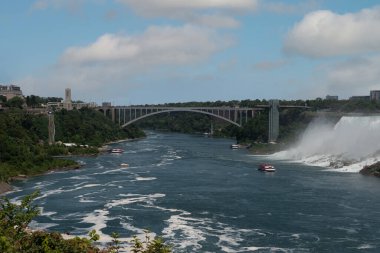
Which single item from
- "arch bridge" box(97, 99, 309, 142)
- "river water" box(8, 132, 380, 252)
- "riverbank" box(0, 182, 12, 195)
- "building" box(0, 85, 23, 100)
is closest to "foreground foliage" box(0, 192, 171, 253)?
"river water" box(8, 132, 380, 252)

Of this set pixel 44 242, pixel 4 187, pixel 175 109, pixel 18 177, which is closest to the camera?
pixel 44 242

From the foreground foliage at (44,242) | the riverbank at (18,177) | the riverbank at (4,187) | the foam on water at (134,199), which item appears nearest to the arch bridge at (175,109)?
the riverbank at (18,177)

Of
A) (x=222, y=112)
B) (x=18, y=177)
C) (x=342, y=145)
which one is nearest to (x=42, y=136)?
(x=18, y=177)

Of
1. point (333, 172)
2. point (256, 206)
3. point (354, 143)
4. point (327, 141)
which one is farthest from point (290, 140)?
point (256, 206)

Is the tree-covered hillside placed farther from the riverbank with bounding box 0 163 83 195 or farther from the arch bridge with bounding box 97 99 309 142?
the arch bridge with bounding box 97 99 309 142

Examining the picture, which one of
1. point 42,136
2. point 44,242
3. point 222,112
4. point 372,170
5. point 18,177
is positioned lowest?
point 18,177

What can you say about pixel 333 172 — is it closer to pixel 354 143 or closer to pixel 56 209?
pixel 354 143

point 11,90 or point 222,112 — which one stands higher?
point 11,90

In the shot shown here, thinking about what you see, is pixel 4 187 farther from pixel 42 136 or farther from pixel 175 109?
pixel 175 109
